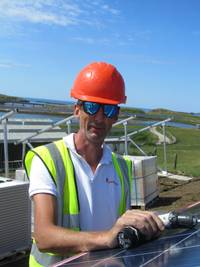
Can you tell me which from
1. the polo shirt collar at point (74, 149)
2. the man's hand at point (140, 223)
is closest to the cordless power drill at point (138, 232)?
the man's hand at point (140, 223)

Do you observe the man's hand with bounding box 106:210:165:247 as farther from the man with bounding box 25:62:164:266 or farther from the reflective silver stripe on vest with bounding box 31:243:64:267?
the reflective silver stripe on vest with bounding box 31:243:64:267

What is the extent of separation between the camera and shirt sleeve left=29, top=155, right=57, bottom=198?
2.19 meters

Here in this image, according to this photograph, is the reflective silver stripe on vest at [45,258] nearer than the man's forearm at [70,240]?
No

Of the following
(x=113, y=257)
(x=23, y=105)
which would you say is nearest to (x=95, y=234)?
(x=113, y=257)

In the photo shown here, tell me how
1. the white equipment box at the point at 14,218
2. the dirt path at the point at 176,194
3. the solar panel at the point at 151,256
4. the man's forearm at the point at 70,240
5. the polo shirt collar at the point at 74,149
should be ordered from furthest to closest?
the dirt path at the point at 176,194
the white equipment box at the point at 14,218
the polo shirt collar at the point at 74,149
the man's forearm at the point at 70,240
the solar panel at the point at 151,256

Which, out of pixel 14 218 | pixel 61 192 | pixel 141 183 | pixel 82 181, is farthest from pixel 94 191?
pixel 141 183

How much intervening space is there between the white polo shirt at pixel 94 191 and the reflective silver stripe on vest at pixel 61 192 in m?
0.05

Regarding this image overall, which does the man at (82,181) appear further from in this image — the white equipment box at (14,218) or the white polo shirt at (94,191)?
the white equipment box at (14,218)

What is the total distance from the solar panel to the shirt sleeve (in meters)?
0.31

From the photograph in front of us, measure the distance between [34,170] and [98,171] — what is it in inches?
13.5

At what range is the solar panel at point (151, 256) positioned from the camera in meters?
1.88

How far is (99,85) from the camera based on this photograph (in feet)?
7.61

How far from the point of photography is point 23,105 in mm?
11039

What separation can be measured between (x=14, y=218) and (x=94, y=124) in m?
5.46
